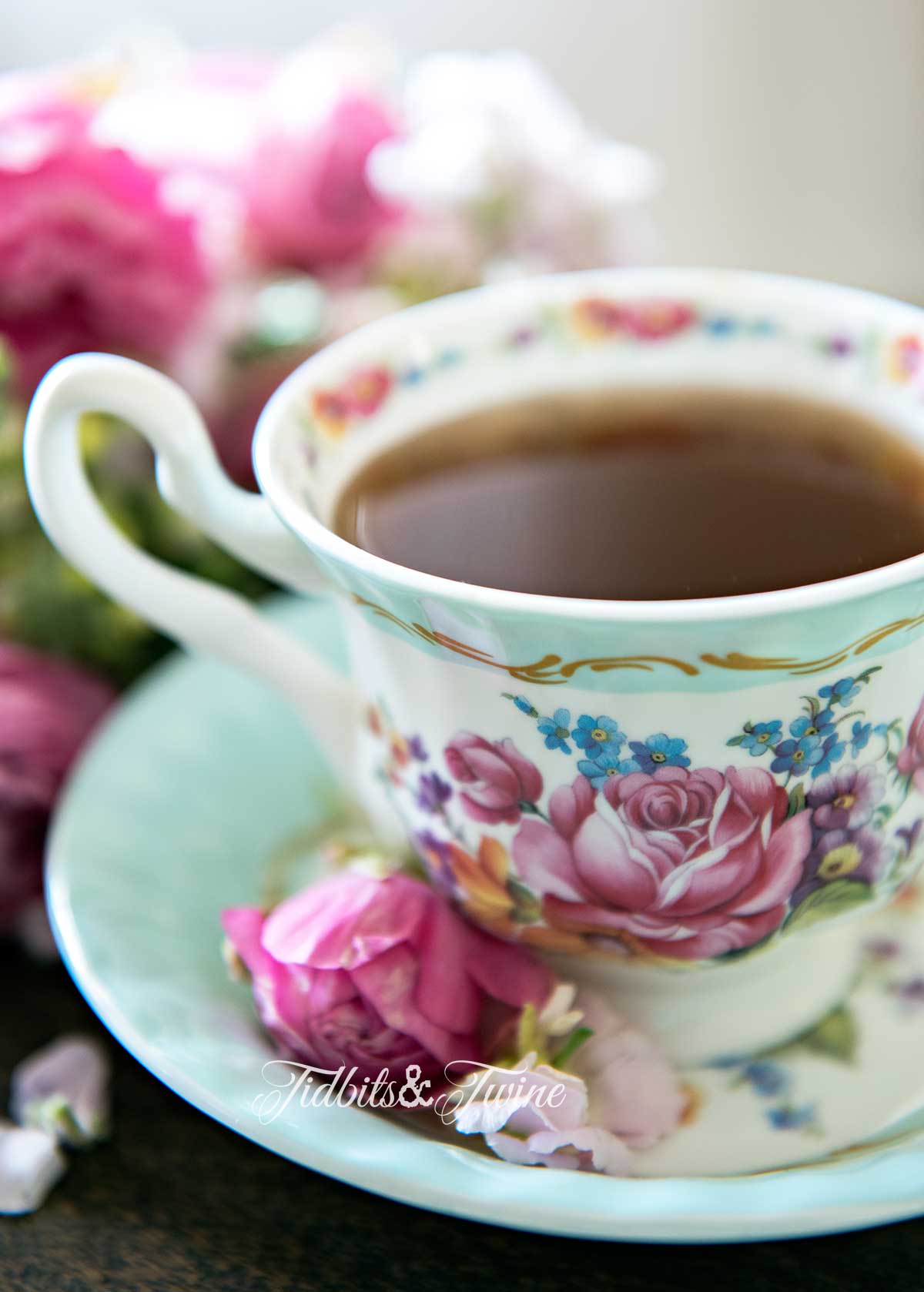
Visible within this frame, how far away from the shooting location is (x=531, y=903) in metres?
0.61

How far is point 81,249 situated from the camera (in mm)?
876

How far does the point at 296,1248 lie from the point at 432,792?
22 cm

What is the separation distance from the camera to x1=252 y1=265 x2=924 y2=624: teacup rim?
48 centimetres

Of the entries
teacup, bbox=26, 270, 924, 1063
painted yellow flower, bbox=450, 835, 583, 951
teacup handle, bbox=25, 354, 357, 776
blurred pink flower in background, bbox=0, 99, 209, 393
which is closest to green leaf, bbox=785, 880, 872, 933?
teacup, bbox=26, 270, 924, 1063

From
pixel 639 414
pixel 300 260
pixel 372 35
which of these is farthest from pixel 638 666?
pixel 372 35

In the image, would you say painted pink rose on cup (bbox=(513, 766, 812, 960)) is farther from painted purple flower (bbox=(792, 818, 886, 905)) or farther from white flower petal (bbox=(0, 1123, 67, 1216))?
white flower petal (bbox=(0, 1123, 67, 1216))

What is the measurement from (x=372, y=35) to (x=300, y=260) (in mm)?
287

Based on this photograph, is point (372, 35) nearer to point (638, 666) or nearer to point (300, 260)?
point (300, 260)

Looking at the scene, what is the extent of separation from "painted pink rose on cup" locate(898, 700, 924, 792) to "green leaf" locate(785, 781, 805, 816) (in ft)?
0.19

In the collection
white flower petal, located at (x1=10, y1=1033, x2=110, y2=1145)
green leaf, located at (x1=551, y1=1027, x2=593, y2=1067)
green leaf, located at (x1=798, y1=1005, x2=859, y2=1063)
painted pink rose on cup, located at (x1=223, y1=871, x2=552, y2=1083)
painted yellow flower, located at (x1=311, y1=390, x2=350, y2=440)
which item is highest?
painted yellow flower, located at (x1=311, y1=390, x2=350, y2=440)

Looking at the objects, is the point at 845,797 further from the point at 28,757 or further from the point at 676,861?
the point at 28,757

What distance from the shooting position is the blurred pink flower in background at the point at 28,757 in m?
0.77

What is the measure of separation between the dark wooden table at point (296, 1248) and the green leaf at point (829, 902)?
14 cm

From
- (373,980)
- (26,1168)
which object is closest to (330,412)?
(373,980)
